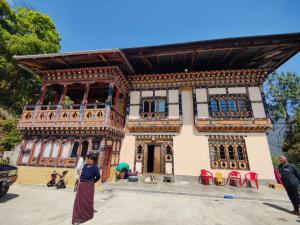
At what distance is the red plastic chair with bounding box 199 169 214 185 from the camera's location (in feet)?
32.0

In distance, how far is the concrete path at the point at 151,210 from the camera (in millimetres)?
4453

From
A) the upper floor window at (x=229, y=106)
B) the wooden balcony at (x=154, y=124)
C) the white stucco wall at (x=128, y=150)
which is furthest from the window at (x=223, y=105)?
the white stucco wall at (x=128, y=150)

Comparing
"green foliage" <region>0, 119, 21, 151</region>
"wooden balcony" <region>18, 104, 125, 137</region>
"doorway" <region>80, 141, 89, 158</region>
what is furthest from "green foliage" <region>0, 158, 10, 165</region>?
"doorway" <region>80, 141, 89, 158</region>

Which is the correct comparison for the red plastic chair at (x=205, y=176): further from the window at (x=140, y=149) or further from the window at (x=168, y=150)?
the window at (x=140, y=149)

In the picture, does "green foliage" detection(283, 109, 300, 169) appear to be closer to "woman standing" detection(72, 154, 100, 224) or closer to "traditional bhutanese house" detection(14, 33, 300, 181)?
"traditional bhutanese house" detection(14, 33, 300, 181)

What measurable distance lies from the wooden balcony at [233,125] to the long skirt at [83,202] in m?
8.87

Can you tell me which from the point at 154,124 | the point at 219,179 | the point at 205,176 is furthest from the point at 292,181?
the point at 154,124

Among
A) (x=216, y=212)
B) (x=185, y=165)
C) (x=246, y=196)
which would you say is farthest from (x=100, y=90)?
(x=246, y=196)

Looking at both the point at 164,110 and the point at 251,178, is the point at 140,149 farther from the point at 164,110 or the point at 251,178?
the point at 251,178

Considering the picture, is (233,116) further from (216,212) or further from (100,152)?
(100,152)

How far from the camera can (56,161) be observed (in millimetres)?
9359

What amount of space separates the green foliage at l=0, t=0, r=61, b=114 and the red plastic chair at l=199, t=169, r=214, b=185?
1761 cm

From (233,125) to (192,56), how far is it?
6.12m

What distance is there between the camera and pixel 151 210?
17.4ft
